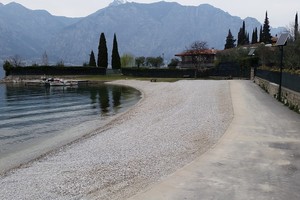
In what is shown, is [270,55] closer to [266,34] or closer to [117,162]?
[117,162]

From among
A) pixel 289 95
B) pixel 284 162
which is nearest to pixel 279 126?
pixel 284 162

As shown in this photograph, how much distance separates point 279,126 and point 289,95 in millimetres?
7287

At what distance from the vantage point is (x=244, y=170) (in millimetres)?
9469

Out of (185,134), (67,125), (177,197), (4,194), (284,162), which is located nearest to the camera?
(177,197)

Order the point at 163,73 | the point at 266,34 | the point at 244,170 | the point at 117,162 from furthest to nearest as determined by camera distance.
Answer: the point at 266,34
the point at 163,73
the point at 117,162
the point at 244,170

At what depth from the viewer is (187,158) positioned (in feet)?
36.7

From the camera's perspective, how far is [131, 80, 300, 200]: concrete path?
7.89m

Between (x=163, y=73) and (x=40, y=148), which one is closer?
(x=40, y=148)

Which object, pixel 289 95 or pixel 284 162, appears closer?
pixel 284 162

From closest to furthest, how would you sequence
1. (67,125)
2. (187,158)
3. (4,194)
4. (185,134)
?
1. (4,194)
2. (187,158)
3. (185,134)
4. (67,125)

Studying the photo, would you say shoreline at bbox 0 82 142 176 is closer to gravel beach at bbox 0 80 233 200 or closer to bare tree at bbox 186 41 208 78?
gravel beach at bbox 0 80 233 200

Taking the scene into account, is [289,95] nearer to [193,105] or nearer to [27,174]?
[193,105]

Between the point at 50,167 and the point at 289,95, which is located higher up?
the point at 289,95

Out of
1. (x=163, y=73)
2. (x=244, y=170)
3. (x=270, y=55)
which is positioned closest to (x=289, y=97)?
(x=244, y=170)
